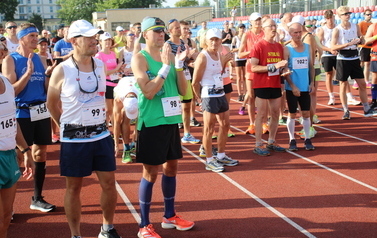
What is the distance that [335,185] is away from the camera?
638 cm

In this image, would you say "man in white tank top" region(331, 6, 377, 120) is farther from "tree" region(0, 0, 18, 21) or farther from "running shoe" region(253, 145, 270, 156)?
"tree" region(0, 0, 18, 21)

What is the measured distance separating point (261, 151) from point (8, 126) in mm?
4961

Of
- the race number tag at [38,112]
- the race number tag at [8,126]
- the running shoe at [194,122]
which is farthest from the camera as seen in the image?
the running shoe at [194,122]

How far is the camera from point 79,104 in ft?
14.2

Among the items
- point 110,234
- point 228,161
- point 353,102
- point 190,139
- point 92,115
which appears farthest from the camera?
point 353,102

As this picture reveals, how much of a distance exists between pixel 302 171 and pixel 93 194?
3.05 m

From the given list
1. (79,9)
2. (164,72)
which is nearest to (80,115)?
(164,72)

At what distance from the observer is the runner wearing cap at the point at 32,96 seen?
5.44m

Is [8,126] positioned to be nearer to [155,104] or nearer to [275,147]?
[155,104]

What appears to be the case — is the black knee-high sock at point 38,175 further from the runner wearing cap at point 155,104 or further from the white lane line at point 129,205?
the runner wearing cap at point 155,104

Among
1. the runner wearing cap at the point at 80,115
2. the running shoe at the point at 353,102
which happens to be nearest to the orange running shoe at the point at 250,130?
the running shoe at the point at 353,102

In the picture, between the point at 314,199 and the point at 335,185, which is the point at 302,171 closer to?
the point at 335,185

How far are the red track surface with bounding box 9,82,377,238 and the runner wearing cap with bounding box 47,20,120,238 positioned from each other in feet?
2.83

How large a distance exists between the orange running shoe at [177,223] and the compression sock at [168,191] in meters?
0.05
